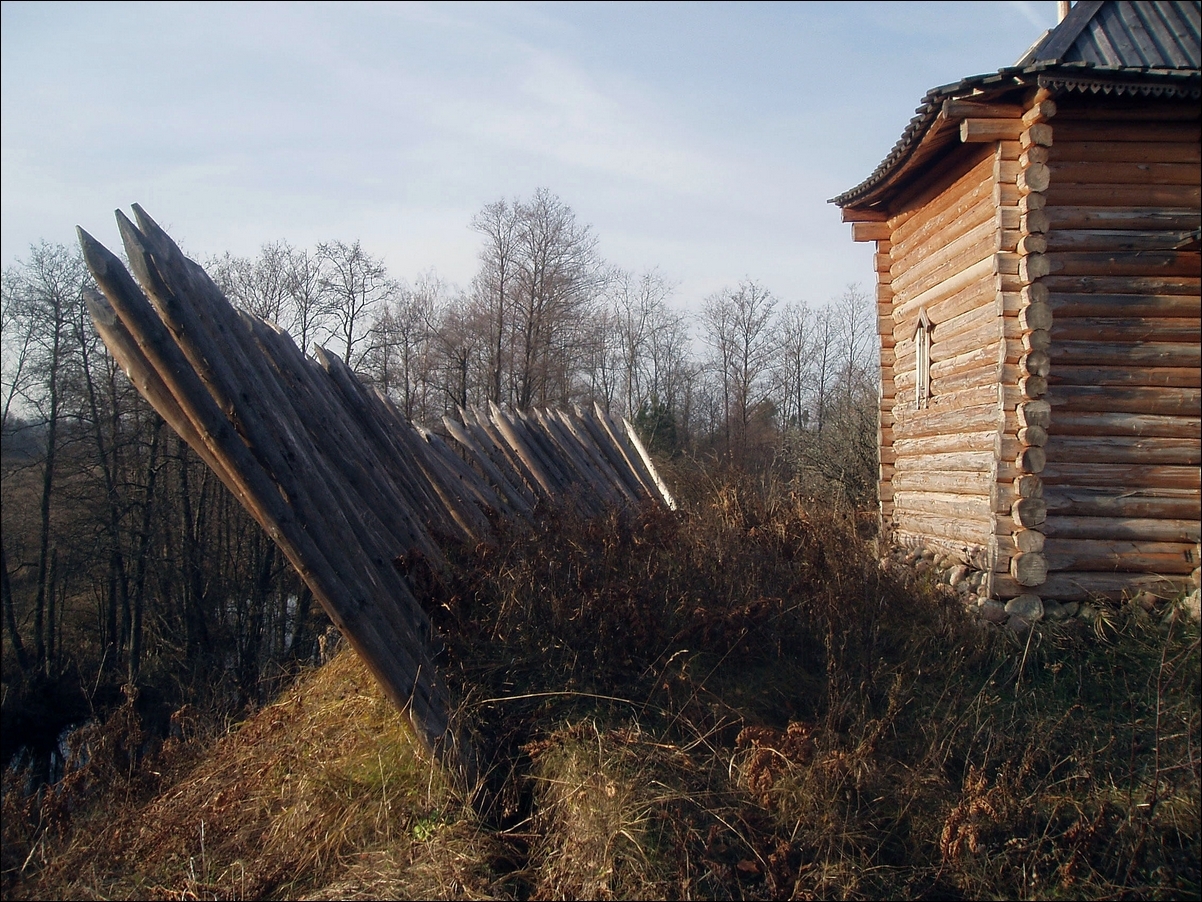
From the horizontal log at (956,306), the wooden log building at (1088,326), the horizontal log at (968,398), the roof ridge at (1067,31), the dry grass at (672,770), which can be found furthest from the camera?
the roof ridge at (1067,31)

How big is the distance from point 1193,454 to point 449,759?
5.63 metres

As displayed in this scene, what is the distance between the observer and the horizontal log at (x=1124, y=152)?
263 inches

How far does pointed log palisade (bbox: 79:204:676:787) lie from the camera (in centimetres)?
387

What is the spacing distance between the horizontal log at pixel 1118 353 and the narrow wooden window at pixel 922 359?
1.72 m

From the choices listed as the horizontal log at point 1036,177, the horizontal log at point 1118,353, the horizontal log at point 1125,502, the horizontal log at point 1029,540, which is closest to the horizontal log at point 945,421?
the horizontal log at point 1118,353

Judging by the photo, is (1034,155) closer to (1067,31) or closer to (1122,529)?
(1067,31)

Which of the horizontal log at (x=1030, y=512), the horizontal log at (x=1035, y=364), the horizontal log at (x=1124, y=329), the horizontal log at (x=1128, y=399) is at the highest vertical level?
the horizontal log at (x=1124, y=329)

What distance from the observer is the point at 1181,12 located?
7414 mm

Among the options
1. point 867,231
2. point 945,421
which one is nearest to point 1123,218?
point 945,421

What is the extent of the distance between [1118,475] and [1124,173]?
A: 2.22 m

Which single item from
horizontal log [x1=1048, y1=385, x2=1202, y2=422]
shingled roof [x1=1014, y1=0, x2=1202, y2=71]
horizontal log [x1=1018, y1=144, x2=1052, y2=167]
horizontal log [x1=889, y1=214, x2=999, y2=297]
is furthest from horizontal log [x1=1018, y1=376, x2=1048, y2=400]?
shingled roof [x1=1014, y1=0, x2=1202, y2=71]

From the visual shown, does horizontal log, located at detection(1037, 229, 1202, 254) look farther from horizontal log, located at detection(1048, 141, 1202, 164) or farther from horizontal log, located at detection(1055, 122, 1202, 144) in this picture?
horizontal log, located at detection(1055, 122, 1202, 144)

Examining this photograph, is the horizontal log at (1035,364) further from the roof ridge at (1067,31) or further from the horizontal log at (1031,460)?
the roof ridge at (1067,31)

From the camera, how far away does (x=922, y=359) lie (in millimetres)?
8492
